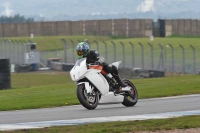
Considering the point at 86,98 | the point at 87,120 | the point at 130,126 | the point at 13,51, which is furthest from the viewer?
the point at 13,51

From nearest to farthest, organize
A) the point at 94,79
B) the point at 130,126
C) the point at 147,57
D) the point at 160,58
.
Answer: the point at 130,126
the point at 94,79
the point at 160,58
the point at 147,57

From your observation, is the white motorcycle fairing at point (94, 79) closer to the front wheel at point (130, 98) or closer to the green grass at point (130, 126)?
the front wheel at point (130, 98)

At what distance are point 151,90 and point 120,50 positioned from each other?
1084 inches

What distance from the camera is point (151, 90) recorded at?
816 inches

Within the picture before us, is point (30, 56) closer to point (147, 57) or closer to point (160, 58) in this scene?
point (147, 57)

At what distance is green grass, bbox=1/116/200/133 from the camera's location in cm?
1133

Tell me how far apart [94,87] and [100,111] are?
2.04 ft

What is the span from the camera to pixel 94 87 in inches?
601

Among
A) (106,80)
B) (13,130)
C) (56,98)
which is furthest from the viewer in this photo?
(56,98)

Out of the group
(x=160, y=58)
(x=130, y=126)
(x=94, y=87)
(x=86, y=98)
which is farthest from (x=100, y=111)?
(x=160, y=58)

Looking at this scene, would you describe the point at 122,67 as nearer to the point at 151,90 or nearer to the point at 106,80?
the point at 151,90

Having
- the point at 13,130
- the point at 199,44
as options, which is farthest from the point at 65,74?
the point at 13,130

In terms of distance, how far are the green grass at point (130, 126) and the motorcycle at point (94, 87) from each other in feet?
8.98

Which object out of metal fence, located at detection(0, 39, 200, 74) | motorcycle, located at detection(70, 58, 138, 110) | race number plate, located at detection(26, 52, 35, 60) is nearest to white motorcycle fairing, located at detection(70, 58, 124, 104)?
motorcycle, located at detection(70, 58, 138, 110)
